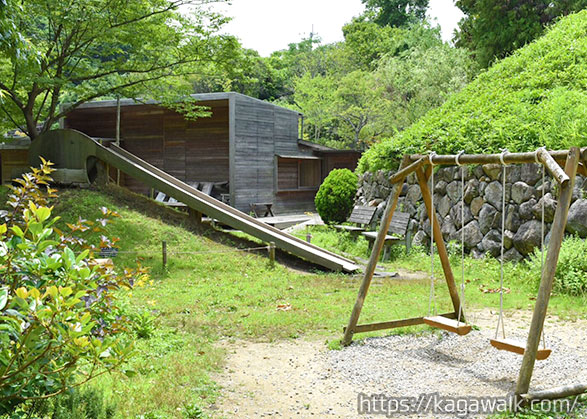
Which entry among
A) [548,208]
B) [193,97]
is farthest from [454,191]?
[193,97]

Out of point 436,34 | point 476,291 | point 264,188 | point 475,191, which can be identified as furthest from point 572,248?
point 436,34

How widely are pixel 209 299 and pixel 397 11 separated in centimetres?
5281

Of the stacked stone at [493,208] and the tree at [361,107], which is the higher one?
the tree at [361,107]

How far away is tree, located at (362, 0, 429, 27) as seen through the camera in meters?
54.6

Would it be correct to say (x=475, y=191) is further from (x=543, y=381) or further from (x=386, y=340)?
(x=543, y=381)

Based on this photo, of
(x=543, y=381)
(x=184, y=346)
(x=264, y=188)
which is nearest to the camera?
(x=543, y=381)

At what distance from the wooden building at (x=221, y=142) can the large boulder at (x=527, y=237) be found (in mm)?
11028

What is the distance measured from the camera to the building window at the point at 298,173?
2292 cm

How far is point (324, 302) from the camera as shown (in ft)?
28.1

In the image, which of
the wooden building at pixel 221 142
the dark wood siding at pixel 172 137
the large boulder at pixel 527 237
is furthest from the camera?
the dark wood siding at pixel 172 137

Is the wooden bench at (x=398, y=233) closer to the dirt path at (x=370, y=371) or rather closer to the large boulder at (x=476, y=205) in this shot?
the large boulder at (x=476, y=205)

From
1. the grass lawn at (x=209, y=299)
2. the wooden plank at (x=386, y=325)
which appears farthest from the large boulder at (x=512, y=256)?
the wooden plank at (x=386, y=325)

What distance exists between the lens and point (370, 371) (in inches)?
215

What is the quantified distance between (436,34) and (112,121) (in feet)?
107
